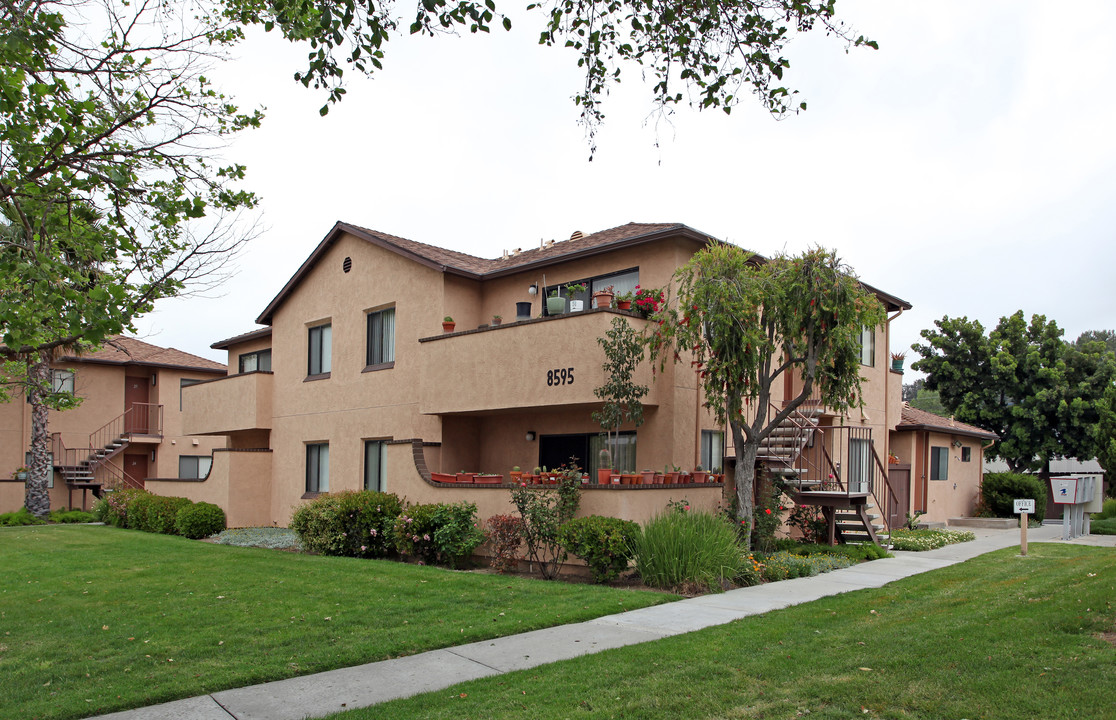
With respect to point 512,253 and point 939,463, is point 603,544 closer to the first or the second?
point 512,253

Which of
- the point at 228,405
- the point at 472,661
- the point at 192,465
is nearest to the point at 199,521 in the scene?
the point at 228,405

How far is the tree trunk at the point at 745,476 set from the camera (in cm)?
1370

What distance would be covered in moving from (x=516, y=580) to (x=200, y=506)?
12.3m

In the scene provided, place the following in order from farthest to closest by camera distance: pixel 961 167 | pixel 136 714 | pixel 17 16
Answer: pixel 961 167 < pixel 17 16 < pixel 136 714

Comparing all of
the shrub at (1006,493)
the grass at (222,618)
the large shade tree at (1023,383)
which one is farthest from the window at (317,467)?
the large shade tree at (1023,383)

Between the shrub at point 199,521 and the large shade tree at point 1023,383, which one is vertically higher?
the large shade tree at point 1023,383

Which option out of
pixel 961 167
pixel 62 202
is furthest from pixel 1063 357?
pixel 62 202

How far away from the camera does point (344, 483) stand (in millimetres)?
20609

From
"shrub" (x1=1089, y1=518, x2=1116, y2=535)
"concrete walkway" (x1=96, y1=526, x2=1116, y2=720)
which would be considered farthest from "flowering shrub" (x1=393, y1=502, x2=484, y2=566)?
"shrub" (x1=1089, y1=518, x2=1116, y2=535)

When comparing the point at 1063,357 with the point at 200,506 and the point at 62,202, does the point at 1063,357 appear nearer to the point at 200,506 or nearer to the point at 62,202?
the point at 200,506

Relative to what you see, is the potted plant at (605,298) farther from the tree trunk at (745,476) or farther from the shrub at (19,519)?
the shrub at (19,519)

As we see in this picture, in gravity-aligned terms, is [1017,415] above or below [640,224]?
below

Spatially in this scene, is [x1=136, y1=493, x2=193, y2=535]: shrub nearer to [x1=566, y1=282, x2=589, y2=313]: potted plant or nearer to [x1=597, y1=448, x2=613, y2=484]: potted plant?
[x1=566, y1=282, x2=589, y2=313]: potted plant

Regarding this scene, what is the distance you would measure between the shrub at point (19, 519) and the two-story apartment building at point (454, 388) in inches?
229
